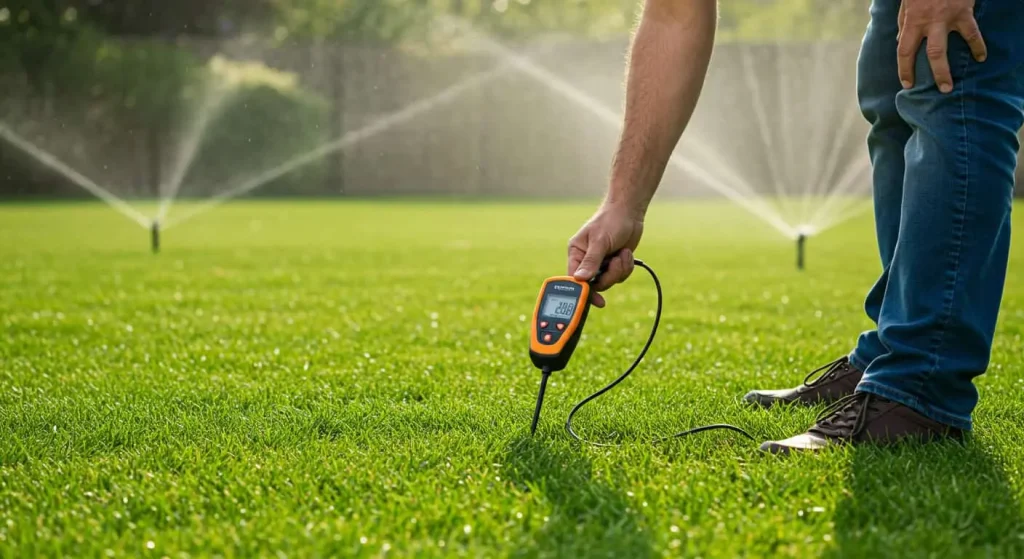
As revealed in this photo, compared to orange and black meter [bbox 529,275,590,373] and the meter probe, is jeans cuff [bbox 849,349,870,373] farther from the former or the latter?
orange and black meter [bbox 529,275,590,373]

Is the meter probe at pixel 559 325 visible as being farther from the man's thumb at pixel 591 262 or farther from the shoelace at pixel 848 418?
the shoelace at pixel 848 418

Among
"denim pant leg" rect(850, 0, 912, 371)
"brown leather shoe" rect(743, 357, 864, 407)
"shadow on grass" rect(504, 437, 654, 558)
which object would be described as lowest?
"shadow on grass" rect(504, 437, 654, 558)

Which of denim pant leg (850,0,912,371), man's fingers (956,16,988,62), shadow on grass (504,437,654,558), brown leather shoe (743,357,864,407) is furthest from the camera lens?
brown leather shoe (743,357,864,407)

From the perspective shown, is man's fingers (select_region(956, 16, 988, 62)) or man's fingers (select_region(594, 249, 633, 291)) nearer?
man's fingers (select_region(956, 16, 988, 62))

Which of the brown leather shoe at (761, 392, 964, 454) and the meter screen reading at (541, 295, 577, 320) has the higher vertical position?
the meter screen reading at (541, 295, 577, 320)

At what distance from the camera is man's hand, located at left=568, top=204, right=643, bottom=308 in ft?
5.58

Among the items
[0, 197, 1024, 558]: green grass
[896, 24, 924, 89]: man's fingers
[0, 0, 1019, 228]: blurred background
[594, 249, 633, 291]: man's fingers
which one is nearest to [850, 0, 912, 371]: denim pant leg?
[896, 24, 924, 89]: man's fingers

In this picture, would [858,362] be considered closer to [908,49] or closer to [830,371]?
[830,371]

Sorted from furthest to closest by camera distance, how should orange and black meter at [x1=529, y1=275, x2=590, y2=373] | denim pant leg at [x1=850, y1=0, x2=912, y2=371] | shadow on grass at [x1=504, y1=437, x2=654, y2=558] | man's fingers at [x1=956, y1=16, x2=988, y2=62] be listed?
denim pant leg at [x1=850, y1=0, x2=912, y2=371] < orange and black meter at [x1=529, y1=275, x2=590, y2=373] < man's fingers at [x1=956, y1=16, x2=988, y2=62] < shadow on grass at [x1=504, y1=437, x2=654, y2=558]

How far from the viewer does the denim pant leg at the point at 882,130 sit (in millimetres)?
1867

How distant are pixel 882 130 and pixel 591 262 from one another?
2.37 ft

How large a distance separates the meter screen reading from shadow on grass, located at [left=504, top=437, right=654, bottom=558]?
9.0 inches

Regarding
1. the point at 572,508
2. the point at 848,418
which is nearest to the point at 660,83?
the point at 848,418

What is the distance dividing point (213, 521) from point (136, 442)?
0.48 meters
